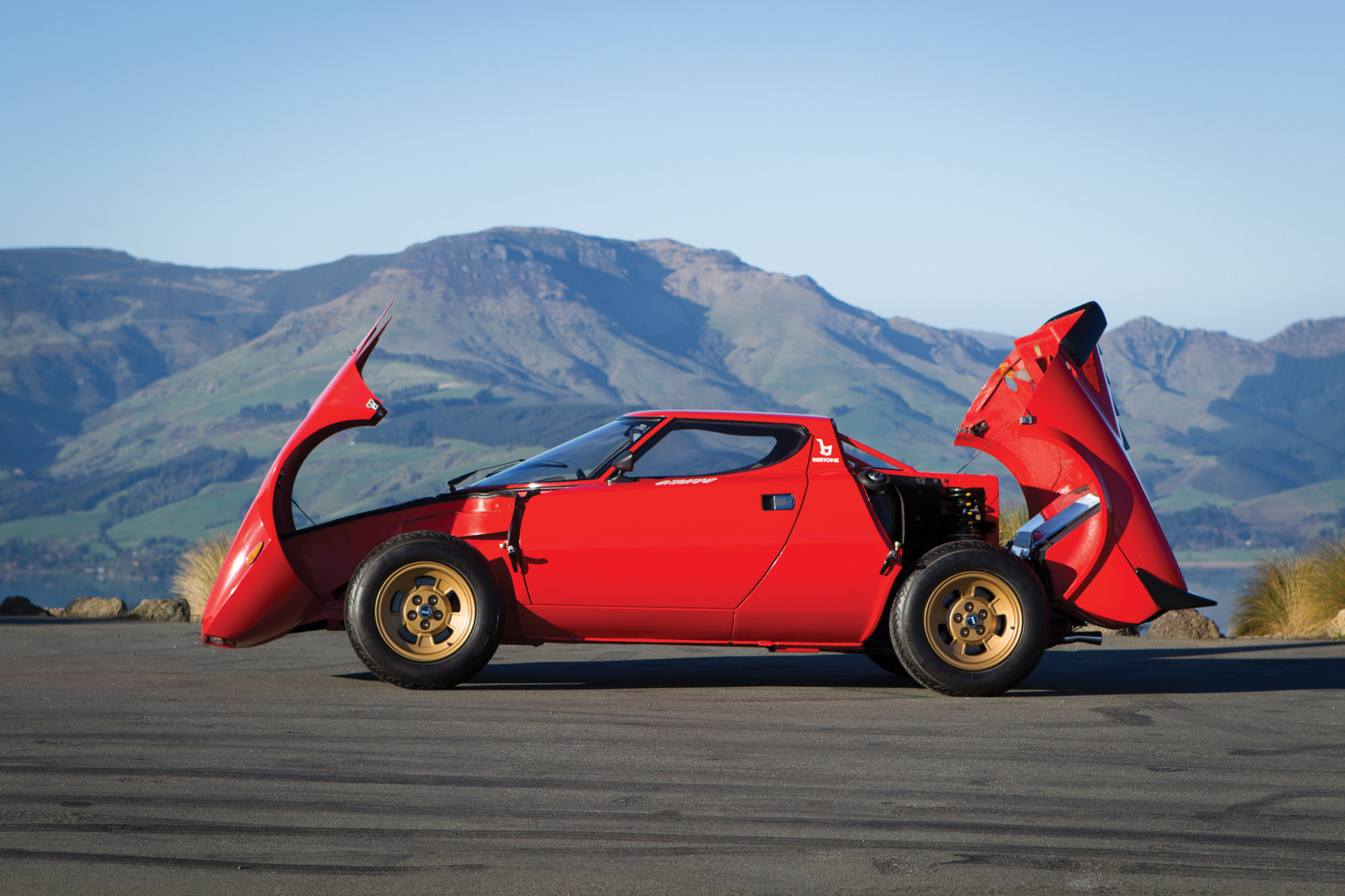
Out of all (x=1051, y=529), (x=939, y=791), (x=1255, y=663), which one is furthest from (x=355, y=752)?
(x=1255, y=663)

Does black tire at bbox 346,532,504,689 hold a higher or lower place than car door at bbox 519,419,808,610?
lower

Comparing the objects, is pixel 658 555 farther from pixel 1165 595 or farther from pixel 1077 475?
pixel 1165 595

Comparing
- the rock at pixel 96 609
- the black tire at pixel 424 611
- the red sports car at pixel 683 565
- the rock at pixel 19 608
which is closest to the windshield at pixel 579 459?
the red sports car at pixel 683 565

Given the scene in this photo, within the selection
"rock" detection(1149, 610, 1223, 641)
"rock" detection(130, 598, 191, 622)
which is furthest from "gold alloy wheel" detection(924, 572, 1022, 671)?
"rock" detection(130, 598, 191, 622)

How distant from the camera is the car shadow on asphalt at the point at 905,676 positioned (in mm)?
7887

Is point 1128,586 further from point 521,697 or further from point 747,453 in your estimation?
point 521,697

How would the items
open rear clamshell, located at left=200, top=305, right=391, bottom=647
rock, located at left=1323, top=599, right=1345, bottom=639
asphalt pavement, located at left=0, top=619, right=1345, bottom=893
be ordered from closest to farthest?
asphalt pavement, located at left=0, top=619, right=1345, bottom=893, open rear clamshell, located at left=200, top=305, right=391, bottom=647, rock, located at left=1323, top=599, right=1345, bottom=639

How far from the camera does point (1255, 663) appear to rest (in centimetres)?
957

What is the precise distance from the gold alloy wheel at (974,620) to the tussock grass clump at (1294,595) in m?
7.16

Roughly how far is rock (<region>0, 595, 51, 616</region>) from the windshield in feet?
29.6

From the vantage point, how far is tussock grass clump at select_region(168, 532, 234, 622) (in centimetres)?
1477

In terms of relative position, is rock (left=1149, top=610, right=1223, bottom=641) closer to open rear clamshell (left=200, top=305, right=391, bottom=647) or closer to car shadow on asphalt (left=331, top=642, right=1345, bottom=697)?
car shadow on asphalt (left=331, top=642, right=1345, bottom=697)

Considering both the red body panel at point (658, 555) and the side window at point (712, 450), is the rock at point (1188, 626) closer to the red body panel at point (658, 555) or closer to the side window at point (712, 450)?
the red body panel at point (658, 555)

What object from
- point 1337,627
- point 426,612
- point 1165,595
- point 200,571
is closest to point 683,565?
point 426,612
